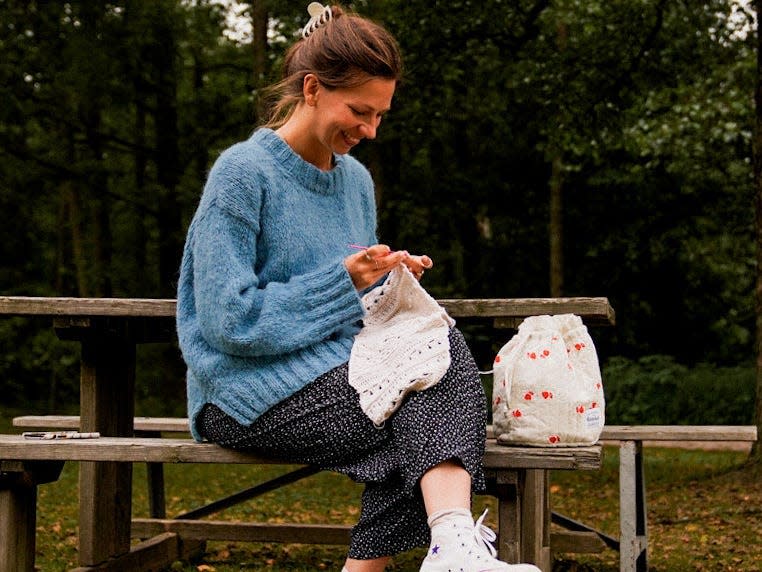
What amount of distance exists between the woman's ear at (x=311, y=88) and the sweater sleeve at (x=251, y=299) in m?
0.42

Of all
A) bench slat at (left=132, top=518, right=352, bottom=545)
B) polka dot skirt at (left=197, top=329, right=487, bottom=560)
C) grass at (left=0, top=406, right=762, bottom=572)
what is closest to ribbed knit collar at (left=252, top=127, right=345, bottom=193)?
polka dot skirt at (left=197, top=329, right=487, bottom=560)

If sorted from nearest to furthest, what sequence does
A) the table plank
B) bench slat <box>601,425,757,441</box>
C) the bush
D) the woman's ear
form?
1. the woman's ear
2. the table plank
3. bench slat <box>601,425,757,441</box>
4. the bush

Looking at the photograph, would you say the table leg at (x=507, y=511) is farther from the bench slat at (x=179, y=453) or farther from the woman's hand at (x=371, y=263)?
the woman's hand at (x=371, y=263)

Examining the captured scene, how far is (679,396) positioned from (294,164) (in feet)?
39.4

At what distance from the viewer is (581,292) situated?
57.2ft

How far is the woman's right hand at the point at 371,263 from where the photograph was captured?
9.50 feet

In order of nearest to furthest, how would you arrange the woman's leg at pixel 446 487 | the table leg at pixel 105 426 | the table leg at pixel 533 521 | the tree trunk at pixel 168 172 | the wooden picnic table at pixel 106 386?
the woman's leg at pixel 446 487 → the wooden picnic table at pixel 106 386 → the table leg at pixel 533 521 → the table leg at pixel 105 426 → the tree trunk at pixel 168 172

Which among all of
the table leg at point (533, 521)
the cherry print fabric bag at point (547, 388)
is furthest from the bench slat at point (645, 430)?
the cherry print fabric bag at point (547, 388)

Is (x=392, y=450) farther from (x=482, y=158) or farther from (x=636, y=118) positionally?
(x=482, y=158)

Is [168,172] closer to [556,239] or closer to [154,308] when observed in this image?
[556,239]

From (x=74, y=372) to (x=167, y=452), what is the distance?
1805 cm

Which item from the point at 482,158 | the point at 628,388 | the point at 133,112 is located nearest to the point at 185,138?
the point at 133,112

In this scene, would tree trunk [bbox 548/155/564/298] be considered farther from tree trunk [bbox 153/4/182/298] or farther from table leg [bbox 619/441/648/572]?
table leg [bbox 619/441/648/572]

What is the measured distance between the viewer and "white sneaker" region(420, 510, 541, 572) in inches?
98.9
